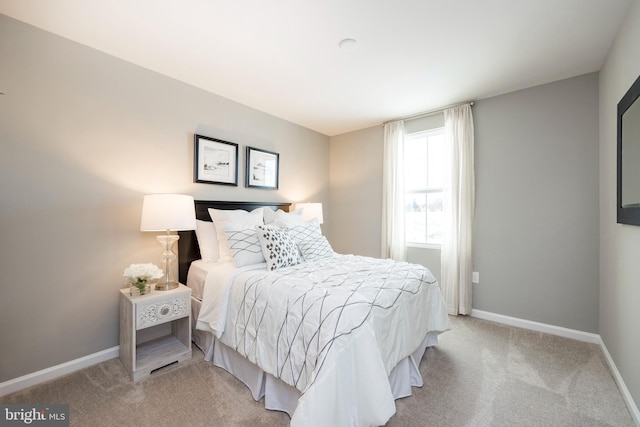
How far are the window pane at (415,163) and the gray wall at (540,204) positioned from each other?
2.15 feet

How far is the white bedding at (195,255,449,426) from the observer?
126 cm

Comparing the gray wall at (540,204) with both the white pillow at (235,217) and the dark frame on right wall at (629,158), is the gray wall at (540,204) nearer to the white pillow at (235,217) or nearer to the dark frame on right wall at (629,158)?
the dark frame on right wall at (629,158)

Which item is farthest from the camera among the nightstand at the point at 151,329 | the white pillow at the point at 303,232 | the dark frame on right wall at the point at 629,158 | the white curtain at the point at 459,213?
the white curtain at the point at 459,213

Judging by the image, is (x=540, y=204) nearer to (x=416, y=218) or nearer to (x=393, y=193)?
(x=416, y=218)

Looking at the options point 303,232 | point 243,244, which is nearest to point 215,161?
point 243,244

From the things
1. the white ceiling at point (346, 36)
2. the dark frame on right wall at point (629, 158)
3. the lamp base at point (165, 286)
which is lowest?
the lamp base at point (165, 286)

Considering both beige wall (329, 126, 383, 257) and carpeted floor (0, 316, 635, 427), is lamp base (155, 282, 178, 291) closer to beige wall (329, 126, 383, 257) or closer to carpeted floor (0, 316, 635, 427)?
carpeted floor (0, 316, 635, 427)

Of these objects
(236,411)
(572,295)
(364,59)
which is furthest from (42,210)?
(572,295)

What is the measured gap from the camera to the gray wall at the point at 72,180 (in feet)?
5.90

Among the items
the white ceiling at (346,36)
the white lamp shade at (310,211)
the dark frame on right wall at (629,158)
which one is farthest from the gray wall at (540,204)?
the white lamp shade at (310,211)

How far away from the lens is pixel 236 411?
1.60 meters

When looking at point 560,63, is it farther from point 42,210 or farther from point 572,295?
point 42,210

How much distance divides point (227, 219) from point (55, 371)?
163 cm

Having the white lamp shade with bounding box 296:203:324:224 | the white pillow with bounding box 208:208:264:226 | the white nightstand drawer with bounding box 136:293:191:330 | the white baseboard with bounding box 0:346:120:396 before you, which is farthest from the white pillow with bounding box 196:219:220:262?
the white lamp shade with bounding box 296:203:324:224
